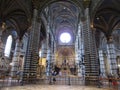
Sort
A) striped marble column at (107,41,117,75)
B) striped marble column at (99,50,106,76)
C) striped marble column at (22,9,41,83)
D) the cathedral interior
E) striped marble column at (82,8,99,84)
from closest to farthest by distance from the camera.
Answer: striped marble column at (82,8,99,84) → striped marble column at (22,9,41,83) → the cathedral interior → striped marble column at (107,41,117,75) → striped marble column at (99,50,106,76)

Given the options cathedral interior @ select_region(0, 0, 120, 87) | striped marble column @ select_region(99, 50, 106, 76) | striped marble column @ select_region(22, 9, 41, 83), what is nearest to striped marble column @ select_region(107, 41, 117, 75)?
cathedral interior @ select_region(0, 0, 120, 87)

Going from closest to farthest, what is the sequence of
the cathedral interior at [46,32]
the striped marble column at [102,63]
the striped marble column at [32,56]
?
1. the striped marble column at [32,56]
2. the cathedral interior at [46,32]
3. the striped marble column at [102,63]

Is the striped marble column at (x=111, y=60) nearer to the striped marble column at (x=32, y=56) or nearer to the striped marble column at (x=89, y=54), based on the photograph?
the striped marble column at (x=89, y=54)

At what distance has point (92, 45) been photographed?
513 inches

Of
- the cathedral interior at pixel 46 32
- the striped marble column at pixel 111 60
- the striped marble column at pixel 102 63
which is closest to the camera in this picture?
the cathedral interior at pixel 46 32

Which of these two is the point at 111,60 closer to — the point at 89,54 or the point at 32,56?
the point at 89,54

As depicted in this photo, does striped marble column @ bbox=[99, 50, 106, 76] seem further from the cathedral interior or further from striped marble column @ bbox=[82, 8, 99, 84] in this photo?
striped marble column @ bbox=[82, 8, 99, 84]

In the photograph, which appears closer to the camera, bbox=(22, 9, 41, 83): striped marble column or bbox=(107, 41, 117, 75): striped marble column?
bbox=(22, 9, 41, 83): striped marble column

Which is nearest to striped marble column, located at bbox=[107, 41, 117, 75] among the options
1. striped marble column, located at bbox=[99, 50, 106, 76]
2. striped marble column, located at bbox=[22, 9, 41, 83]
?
striped marble column, located at bbox=[99, 50, 106, 76]

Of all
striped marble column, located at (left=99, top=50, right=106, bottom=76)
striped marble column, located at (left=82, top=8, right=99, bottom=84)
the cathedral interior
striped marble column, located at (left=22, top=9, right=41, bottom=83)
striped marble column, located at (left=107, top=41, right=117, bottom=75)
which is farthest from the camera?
striped marble column, located at (left=99, top=50, right=106, bottom=76)

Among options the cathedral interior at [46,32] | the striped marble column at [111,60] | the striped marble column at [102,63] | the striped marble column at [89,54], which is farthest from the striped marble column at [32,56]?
the striped marble column at [102,63]

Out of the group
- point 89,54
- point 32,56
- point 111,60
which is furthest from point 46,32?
point 111,60

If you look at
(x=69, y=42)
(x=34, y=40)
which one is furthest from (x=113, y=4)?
(x=69, y=42)

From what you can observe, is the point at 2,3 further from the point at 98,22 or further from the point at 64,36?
the point at 64,36
